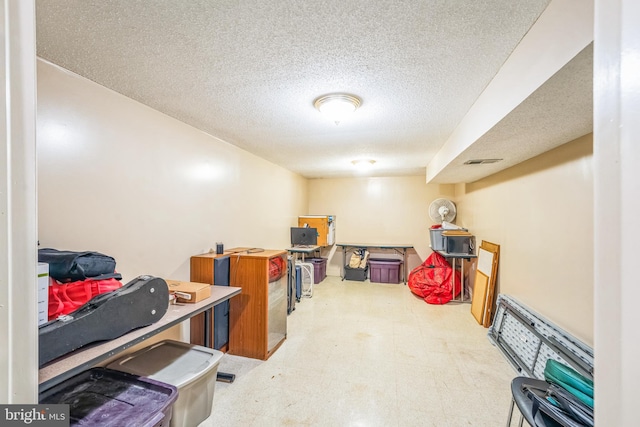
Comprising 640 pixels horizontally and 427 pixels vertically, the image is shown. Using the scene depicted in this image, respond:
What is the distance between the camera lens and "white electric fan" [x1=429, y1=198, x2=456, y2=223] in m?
4.91

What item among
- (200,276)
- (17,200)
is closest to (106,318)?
(17,200)

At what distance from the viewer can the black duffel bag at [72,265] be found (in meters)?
1.38

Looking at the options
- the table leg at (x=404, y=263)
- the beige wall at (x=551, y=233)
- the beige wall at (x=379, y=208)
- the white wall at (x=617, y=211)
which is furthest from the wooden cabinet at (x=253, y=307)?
the table leg at (x=404, y=263)

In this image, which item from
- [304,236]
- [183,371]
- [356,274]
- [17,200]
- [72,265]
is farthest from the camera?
[356,274]

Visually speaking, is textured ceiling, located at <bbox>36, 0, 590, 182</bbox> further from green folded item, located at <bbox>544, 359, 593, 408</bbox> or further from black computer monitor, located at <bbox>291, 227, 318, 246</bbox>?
black computer monitor, located at <bbox>291, 227, 318, 246</bbox>

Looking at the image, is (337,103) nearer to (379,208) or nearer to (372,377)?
(372,377)

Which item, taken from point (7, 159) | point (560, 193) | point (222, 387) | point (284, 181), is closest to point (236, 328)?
point (222, 387)

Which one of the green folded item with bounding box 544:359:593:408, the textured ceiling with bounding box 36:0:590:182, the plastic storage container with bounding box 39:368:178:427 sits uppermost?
the textured ceiling with bounding box 36:0:590:182

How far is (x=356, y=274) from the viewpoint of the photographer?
5.62m

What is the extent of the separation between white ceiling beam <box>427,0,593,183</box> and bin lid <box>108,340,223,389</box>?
247 centimetres

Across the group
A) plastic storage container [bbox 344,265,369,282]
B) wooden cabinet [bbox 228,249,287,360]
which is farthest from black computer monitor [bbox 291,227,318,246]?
wooden cabinet [bbox 228,249,287,360]

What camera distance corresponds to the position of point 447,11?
115cm

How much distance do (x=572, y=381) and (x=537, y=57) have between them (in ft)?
5.08

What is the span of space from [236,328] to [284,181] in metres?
2.90
